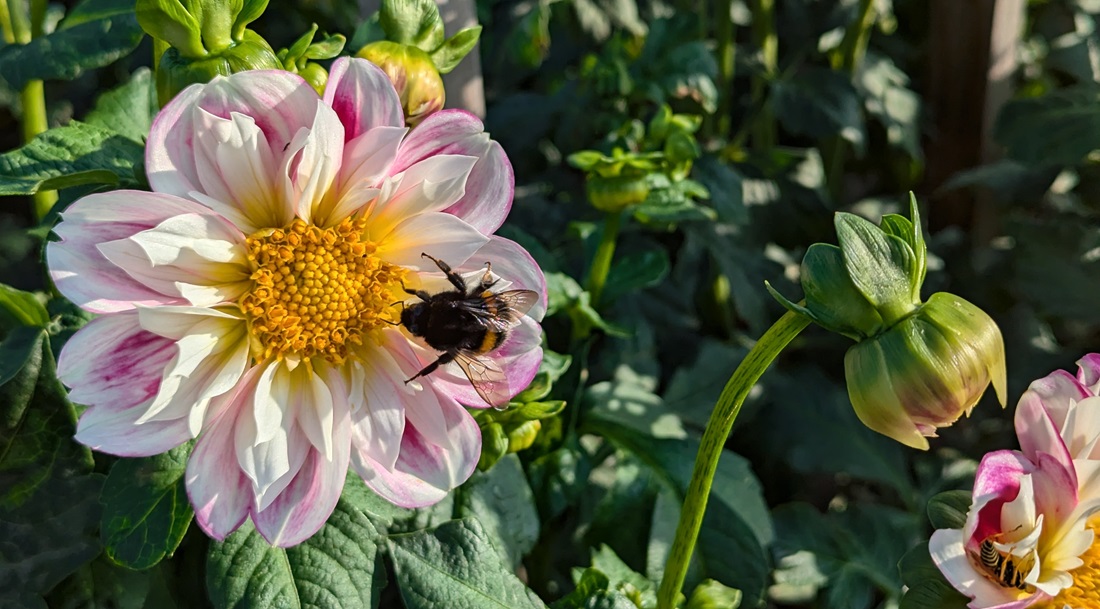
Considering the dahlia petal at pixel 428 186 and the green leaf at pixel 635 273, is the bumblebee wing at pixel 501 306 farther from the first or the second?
the green leaf at pixel 635 273

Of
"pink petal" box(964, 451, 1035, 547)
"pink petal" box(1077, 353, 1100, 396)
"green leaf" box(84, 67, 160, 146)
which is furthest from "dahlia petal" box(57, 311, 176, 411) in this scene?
"pink petal" box(1077, 353, 1100, 396)

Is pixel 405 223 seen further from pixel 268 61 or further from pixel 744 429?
pixel 744 429

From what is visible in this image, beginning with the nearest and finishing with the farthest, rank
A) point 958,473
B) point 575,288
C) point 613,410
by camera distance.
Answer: point 575,288 < point 613,410 < point 958,473

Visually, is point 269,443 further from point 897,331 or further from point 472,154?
point 897,331

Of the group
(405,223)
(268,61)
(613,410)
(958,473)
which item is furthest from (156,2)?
(958,473)

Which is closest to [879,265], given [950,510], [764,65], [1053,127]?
[950,510]

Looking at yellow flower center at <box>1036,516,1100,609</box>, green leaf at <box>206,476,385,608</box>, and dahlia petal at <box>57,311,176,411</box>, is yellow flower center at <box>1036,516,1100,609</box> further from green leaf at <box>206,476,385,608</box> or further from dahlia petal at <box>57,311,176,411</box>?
dahlia petal at <box>57,311,176,411</box>
